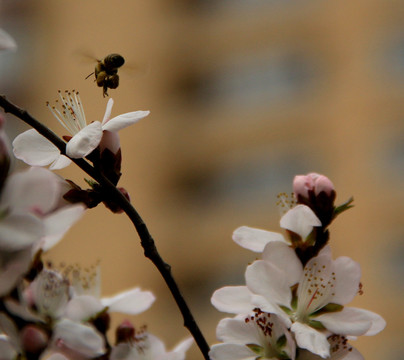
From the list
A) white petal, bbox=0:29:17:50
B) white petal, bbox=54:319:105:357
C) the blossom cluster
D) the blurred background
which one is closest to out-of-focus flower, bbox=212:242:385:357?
the blossom cluster

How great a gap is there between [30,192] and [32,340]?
0.09m

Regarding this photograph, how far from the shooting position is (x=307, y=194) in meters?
0.62

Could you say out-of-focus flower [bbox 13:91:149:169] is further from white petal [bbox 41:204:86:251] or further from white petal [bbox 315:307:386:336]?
white petal [bbox 315:307:386:336]

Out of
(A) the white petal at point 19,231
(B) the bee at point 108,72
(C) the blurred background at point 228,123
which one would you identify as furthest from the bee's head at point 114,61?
(C) the blurred background at point 228,123

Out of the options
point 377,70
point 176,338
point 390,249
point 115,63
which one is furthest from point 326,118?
point 115,63

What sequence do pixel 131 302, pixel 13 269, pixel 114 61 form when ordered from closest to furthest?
pixel 13 269 → pixel 131 302 → pixel 114 61

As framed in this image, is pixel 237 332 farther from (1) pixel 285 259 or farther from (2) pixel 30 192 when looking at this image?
(2) pixel 30 192

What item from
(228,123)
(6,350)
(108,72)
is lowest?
(6,350)

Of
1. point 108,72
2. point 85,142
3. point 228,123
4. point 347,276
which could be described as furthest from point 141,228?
point 228,123

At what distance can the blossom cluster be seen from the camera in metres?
0.56

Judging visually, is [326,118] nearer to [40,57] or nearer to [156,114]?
[156,114]

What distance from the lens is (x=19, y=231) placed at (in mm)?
386

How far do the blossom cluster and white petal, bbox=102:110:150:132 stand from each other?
4.8 inches

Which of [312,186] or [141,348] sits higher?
[312,186]
